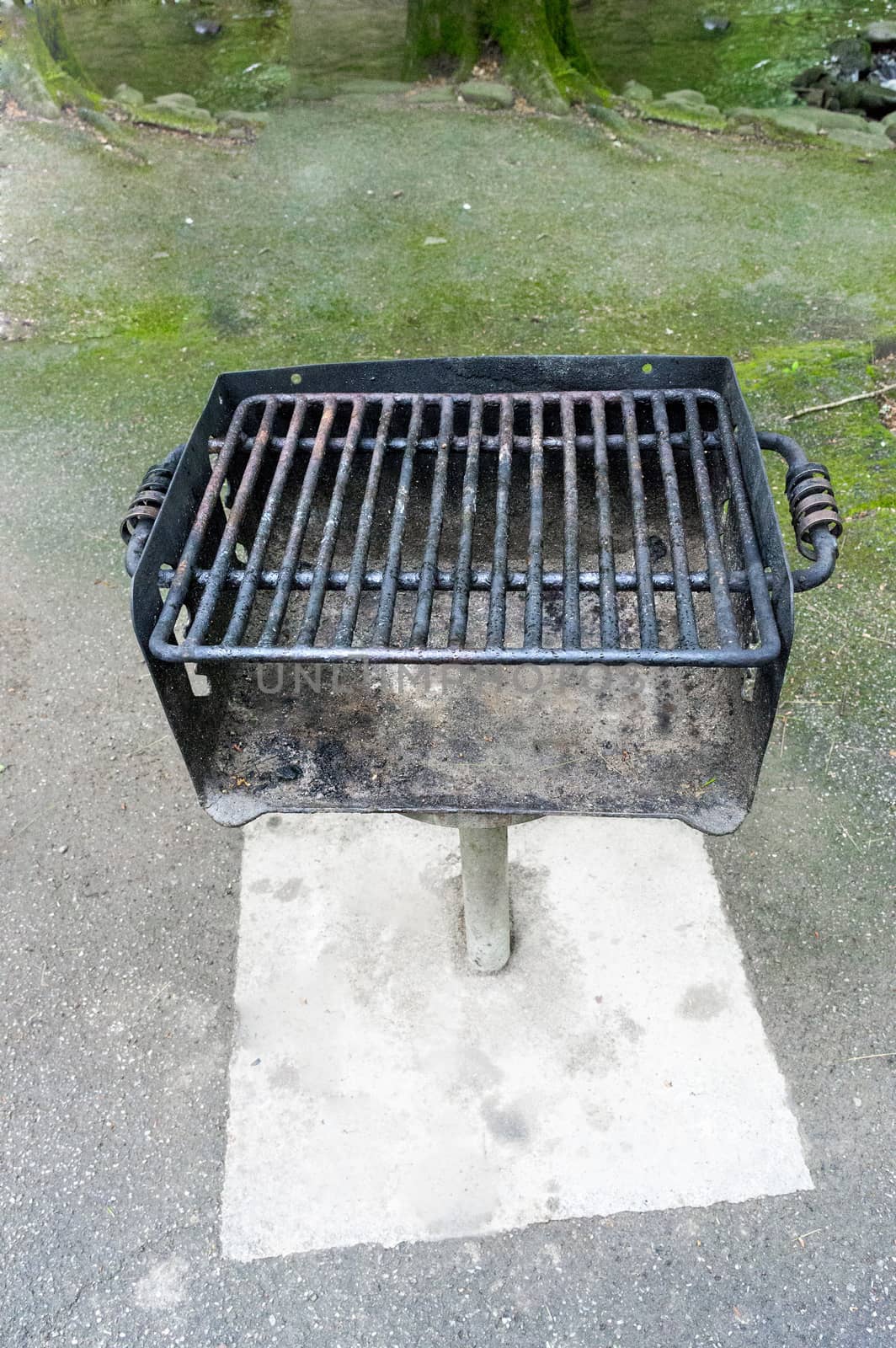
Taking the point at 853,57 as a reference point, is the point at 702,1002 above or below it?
below

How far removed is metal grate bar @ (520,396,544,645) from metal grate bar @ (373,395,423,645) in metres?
0.27

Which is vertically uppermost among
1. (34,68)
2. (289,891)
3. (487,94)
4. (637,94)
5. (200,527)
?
(34,68)

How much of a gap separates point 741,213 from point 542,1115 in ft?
20.4

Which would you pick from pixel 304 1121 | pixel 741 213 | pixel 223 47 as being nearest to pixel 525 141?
pixel 741 213

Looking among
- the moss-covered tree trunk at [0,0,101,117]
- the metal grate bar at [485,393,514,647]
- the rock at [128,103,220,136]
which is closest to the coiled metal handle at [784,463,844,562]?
the metal grate bar at [485,393,514,647]

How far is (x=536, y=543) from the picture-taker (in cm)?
194

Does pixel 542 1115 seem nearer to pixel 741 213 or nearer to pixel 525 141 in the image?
pixel 741 213

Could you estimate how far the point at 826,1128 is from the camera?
2480 millimetres

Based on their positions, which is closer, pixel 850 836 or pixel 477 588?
pixel 477 588

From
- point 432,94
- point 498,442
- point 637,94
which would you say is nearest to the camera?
point 498,442

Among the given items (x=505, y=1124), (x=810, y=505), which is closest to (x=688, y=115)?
(x=810, y=505)

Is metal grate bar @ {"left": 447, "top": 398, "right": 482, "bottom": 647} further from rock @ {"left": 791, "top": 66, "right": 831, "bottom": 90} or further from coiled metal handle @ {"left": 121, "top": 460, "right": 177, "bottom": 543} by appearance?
rock @ {"left": 791, "top": 66, "right": 831, "bottom": 90}

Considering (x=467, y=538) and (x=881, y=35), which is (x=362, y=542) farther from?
(x=881, y=35)

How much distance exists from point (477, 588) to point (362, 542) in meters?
0.28
